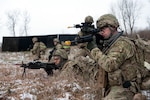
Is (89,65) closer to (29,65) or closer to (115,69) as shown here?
(29,65)

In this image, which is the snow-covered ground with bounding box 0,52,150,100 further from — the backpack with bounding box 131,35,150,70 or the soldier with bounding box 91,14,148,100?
the backpack with bounding box 131,35,150,70

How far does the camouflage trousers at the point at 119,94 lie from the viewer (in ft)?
13.8

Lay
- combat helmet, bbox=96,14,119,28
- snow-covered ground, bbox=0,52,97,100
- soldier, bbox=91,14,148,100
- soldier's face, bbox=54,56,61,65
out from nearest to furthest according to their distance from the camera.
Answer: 1. soldier, bbox=91,14,148,100
2. combat helmet, bbox=96,14,119,28
3. snow-covered ground, bbox=0,52,97,100
4. soldier's face, bbox=54,56,61,65

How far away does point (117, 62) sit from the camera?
412 centimetres

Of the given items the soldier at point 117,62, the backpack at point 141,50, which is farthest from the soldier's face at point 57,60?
the backpack at point 141,50

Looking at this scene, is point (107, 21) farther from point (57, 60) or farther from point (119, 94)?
point (57, 60)

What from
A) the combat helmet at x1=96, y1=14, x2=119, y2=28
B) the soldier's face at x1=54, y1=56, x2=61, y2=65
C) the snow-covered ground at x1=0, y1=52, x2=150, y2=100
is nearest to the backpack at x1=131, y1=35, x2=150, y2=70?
the combat helmet at x1=96, y1=14, x2=119, y2=28

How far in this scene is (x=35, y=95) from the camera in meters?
5.61

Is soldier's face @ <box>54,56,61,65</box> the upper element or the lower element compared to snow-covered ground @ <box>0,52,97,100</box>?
upper

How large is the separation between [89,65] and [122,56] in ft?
9.10

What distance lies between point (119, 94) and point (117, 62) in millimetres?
463

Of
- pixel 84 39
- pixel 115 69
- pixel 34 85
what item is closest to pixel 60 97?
pixel 34 85

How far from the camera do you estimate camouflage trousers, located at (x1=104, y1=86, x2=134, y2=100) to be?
13.8ft

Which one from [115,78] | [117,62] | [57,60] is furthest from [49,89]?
[57,60]
